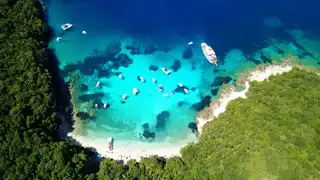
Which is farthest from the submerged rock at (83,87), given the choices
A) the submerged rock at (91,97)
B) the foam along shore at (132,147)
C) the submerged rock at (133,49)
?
the submerged rock at (133,49)

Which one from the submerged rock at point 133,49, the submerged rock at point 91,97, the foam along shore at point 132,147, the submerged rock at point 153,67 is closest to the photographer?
the foam along shore at point 132,147

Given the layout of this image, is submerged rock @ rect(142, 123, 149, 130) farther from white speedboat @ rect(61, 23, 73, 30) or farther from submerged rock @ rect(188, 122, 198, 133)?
white speedboat @ rect(61, 23, 73, 30)

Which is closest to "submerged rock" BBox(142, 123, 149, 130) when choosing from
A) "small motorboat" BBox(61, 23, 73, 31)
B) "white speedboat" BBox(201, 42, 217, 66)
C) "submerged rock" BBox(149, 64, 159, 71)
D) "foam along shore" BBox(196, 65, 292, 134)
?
"foam along shore" BBox(196, 65, 292, 134)

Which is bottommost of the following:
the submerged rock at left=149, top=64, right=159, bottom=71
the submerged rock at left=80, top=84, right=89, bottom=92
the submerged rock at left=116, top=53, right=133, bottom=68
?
the submerged rock at left=80, top=84, right=89, bottom=92

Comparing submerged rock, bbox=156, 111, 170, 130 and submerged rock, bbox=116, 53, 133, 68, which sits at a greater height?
submerged rock, bbox=116, 53, 133, 68

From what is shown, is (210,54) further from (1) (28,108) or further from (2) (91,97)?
(1) (28,108)

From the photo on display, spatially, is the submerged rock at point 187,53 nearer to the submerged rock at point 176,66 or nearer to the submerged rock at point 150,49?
the submerged rock at point 176,66

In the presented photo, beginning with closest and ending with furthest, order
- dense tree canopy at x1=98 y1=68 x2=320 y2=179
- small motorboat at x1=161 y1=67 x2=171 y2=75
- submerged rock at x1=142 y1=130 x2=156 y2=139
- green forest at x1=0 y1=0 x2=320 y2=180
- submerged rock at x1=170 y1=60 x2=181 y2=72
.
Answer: green forest at x1=0 y1=0 x2=320 y2=180
dense tree canopy at x1=98 y1=68 x2=320 y2=179
submerged rock at x1=142 y1=130 x2=156 y2=139
small motorboat at x1=161 y1=67 x2=171 y2=75
submerged rock at x1=170 y1=60 x2=181 y2=72
